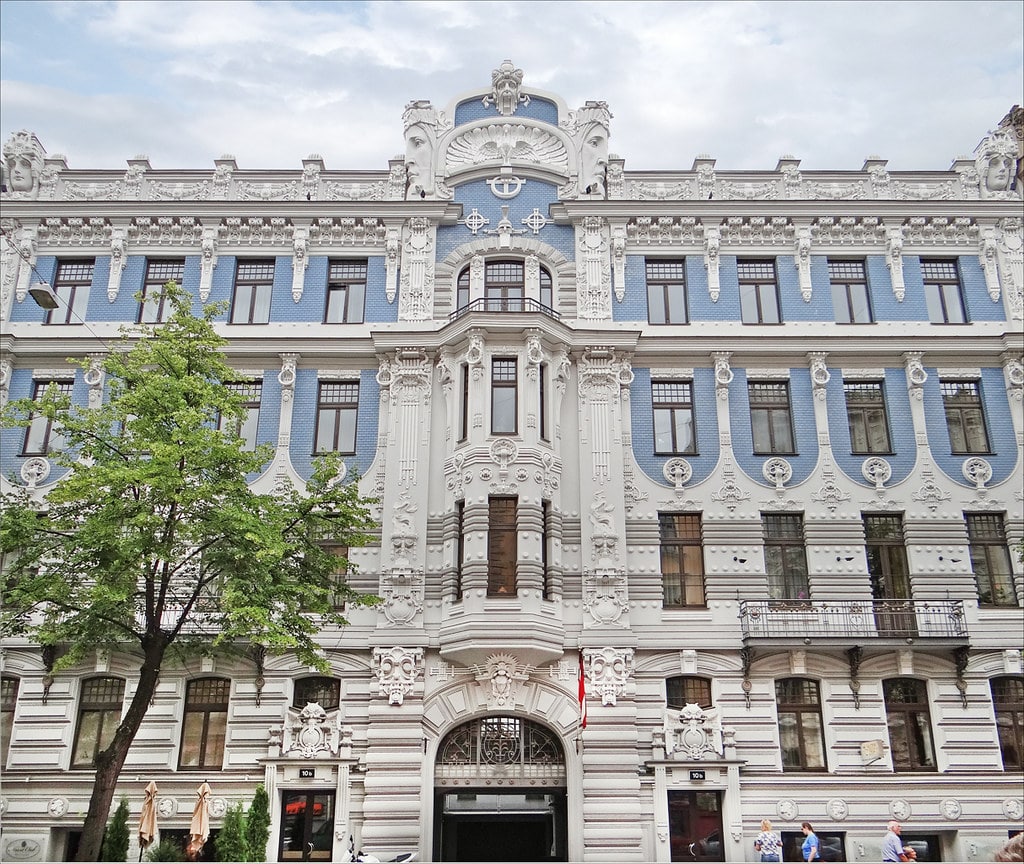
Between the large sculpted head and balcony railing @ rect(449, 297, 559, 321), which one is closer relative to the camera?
balcony railing @ rect(449, 297, 559, 321)

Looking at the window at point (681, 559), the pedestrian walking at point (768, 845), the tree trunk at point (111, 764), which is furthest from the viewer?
the window at point (681, 559)

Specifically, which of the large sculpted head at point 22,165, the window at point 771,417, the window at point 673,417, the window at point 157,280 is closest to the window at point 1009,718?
the window at point 771,417

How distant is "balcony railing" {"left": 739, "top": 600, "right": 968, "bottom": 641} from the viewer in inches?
1042

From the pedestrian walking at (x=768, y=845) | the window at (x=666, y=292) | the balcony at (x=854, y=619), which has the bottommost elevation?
the pedestrian walking at (x=768, y=845)

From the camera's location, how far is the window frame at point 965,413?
29.2 m

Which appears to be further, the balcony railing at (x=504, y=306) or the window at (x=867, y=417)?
the balcony railing at (x=504, y=306)

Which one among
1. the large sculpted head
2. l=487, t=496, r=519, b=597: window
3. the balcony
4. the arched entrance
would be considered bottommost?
the arched entrance

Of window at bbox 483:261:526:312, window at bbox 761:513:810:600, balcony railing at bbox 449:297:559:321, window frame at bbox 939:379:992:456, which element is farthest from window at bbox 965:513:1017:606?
window at bbox 483:261:526:312

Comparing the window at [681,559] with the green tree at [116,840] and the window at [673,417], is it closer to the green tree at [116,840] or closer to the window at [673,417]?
the window at [673,417]

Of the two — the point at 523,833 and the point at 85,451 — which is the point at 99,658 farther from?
the point at 523,833

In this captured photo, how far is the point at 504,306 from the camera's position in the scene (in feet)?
99.5

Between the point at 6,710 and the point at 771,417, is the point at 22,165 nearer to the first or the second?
the point at 6,710

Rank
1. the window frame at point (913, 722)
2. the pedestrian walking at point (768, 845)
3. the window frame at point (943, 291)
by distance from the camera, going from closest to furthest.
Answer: the pedestrian walking at point (768, 845), the window frame at point (913, 722), the window frame at point (943, 291)

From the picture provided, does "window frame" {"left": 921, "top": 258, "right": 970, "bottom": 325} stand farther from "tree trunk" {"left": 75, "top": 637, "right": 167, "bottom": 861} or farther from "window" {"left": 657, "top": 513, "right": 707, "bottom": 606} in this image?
"tree trunk" {"left": 75, "top": 637, "right": 167, "bottom": 861}
